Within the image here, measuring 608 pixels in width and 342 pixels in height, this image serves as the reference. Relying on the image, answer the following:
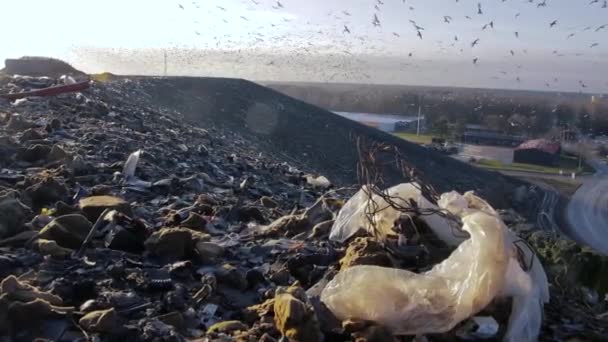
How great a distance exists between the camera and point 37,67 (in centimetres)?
1364

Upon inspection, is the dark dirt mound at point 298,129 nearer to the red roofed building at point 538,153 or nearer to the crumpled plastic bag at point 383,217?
the red roofed building at point 538,153

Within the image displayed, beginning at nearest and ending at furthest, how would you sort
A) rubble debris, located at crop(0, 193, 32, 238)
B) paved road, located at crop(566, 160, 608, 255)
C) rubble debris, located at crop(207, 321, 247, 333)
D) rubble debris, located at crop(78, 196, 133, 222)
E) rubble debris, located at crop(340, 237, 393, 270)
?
rubble debris, located at crop(207, 321, 247, 333), rubble debris, located at crop(340, 237, 393, 270), rubble debris, located at crop(0, 193, 32, 238), rubble debris, located at crop(78, 196, 133, 222), paved road, located at crop(566, 160, 608, 255)

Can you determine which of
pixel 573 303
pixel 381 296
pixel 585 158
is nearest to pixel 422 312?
pixel 381 296

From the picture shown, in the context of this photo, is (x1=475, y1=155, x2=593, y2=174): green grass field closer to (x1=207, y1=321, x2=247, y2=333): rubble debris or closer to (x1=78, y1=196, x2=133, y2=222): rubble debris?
(x1=78, y1=196, x2=133, y2=222): rubble debris

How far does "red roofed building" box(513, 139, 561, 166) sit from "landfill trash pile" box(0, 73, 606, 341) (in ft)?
47.4

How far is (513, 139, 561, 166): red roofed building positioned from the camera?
17330 millimetres

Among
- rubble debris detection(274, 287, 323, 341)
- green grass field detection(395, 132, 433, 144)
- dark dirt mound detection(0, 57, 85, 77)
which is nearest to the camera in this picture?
rubble debris detection(274, 287, 323, 341)

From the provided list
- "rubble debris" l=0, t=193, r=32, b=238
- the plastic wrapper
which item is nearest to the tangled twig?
"rubble debris" l=0, t=193, r=32, b=238

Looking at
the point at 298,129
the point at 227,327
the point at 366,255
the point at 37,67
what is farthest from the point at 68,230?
the point at 298,129

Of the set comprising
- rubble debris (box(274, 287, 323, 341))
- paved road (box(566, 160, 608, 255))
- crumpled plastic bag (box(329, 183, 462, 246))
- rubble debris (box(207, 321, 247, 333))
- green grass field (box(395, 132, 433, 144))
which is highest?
crumpled plastic bag (box(329, 183, 462, 246))

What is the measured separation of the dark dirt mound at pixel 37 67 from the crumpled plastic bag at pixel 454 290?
11.9 m

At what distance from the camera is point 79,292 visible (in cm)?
256

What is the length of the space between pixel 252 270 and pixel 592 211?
11.8m

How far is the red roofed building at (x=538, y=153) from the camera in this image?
682 inches
